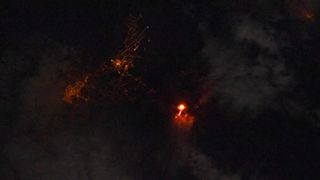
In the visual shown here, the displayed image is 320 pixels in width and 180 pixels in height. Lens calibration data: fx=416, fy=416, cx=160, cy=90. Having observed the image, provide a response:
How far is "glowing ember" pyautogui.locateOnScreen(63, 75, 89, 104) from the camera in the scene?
591cm

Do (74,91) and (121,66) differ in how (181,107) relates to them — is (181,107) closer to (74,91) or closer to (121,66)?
(121,66)

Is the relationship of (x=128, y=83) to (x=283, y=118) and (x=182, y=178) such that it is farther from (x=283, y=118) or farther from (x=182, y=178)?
(x=283, y=118)

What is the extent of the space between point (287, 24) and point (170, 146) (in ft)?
9.94

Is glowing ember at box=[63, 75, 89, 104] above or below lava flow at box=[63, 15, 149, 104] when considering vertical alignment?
below

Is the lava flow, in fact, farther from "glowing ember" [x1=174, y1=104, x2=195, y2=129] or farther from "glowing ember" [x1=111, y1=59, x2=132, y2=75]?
"glowing ember" [x1=174, y1=104, x2=195, y2=129]

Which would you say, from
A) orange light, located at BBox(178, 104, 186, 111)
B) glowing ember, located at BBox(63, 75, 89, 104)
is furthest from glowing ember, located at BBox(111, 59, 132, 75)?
orange light, located at BBox(178, 104, 186, 111)

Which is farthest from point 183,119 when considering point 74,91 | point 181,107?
point 74,91

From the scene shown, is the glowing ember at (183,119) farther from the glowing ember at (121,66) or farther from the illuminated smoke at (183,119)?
the glowing ember at (121,66)

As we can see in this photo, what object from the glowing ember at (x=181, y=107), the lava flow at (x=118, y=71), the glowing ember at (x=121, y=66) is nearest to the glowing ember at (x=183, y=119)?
the glowing ember at (x=181, y=107)

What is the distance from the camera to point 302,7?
7.20 metres

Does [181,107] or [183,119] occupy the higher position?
[181,107]

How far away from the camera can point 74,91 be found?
5.95 metres

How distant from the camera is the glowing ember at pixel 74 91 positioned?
233 inches

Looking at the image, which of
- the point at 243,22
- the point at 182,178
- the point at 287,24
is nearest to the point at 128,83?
the point at 182,178
